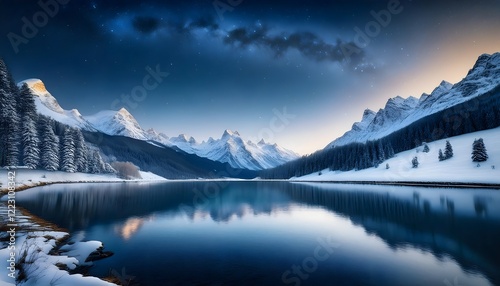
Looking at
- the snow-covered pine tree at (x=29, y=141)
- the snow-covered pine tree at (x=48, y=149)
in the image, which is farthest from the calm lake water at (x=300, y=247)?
the snow-covered pine tree at (x=48, y=149)

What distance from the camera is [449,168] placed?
85.7 meters

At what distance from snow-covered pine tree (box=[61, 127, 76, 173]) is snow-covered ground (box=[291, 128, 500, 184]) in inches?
4870

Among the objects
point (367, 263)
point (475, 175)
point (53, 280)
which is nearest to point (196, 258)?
point (53, 280)

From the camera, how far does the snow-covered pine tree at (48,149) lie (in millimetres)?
84062

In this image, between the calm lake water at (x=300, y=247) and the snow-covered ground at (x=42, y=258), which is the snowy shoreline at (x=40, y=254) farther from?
the calm lake water at (x=300, y=247)

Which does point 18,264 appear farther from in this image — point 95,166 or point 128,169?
point 128,169

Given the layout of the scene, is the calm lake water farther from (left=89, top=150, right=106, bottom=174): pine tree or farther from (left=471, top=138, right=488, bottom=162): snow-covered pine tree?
(left=89, top=150, right=106, bottom=174): pine tree

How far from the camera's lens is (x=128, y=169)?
17612cm

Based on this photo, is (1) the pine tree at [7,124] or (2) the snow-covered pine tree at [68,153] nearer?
(1) the pine tree at [7,124]

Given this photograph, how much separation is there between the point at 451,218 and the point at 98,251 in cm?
3449

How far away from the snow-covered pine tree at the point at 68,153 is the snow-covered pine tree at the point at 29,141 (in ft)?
57.3

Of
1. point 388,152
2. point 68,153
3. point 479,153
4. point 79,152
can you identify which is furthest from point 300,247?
point 388,152

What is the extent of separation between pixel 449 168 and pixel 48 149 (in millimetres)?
136213

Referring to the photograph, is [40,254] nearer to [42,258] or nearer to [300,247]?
[42,258]
